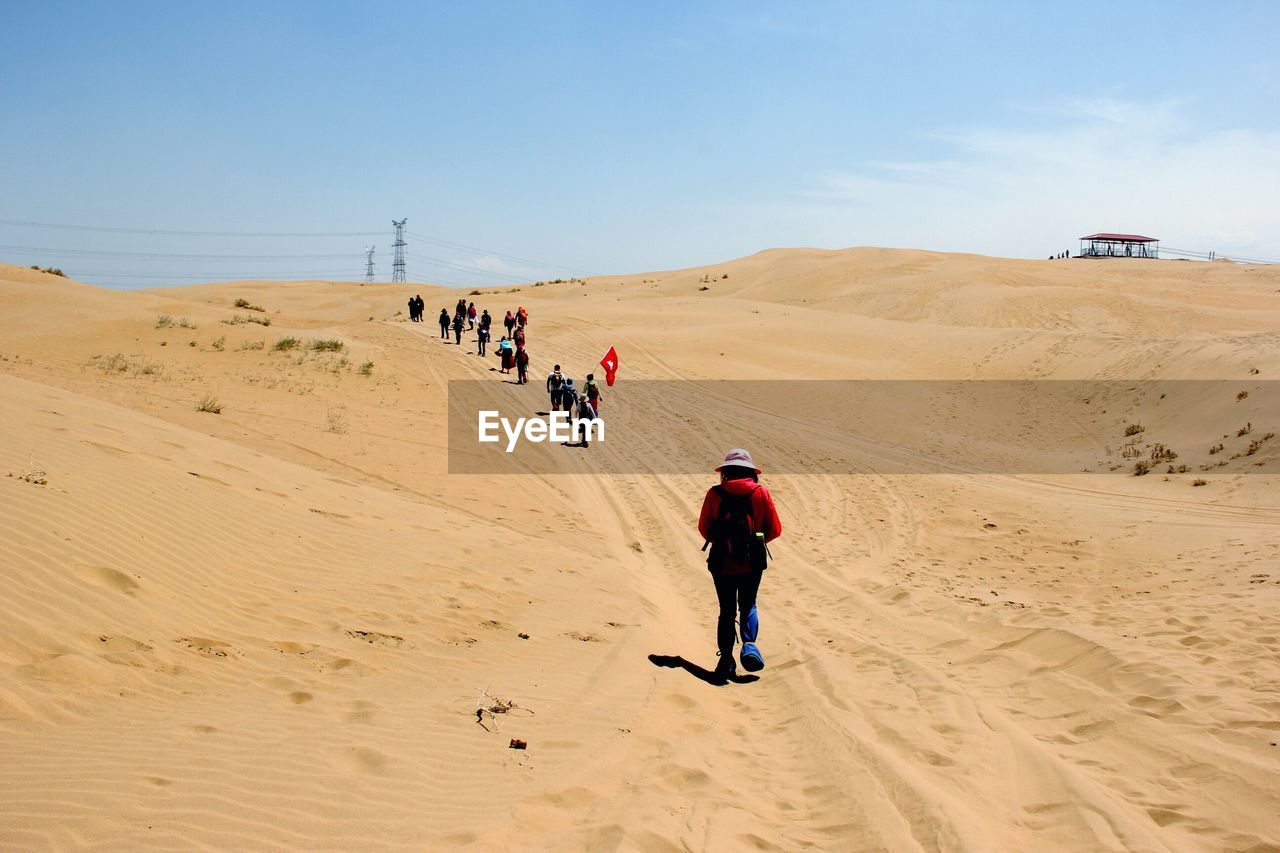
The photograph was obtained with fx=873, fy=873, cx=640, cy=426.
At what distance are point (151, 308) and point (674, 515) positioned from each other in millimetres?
30197

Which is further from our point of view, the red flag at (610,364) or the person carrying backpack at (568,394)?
the red flag at (610,364)

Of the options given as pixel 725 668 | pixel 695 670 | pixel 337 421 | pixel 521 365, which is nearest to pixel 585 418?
pixel 337 421

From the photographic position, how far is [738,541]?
730 centimetres

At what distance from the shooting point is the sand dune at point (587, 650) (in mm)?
4469

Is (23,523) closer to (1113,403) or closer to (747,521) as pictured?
(747,521)

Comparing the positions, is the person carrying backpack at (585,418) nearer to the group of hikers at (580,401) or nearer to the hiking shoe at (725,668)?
the group of hikers at (580,401)

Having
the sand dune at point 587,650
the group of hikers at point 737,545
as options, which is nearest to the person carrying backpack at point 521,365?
the sand dune at point 587,650

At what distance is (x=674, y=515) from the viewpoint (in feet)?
48.2

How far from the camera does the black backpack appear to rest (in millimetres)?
7273

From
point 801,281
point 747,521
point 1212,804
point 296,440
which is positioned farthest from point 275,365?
point 801,281

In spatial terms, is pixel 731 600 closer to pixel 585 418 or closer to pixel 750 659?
pixel 750 659

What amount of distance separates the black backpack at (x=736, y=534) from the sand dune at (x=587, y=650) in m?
1.08

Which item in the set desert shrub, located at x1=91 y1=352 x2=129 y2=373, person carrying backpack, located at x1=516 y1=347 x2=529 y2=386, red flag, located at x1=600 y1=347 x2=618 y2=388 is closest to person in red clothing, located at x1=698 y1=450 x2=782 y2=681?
desert shrub, located at x1=91 y1=352 x2=129 y2=373

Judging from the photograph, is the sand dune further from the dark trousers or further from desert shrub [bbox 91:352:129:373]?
desert shrub [bbox 91:352:129:373]
